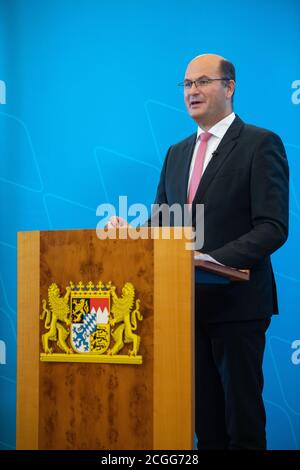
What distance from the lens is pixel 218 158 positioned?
259 cm

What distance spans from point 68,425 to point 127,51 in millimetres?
2215

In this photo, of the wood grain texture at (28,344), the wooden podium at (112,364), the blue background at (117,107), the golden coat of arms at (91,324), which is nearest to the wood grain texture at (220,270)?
the wooden podium at (112,364)

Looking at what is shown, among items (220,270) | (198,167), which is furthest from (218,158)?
(220,270)

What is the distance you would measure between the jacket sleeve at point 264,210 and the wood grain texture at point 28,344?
0.61 m

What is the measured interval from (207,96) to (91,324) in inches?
44.5

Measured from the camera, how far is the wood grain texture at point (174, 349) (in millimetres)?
1895

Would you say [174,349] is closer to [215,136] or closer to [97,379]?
[97,379]

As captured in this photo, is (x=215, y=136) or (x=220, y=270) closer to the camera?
(x=220, y=270)

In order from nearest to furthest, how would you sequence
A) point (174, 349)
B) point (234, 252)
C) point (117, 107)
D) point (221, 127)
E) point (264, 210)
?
point (174, 349) → point (234, 252) → point (264, 210) → point (221, 127) → point (117, 107)

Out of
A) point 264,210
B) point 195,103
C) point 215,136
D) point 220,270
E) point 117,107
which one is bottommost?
point 220,270

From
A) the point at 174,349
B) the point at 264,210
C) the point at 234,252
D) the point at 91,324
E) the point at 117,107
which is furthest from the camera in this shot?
the point at 117,107

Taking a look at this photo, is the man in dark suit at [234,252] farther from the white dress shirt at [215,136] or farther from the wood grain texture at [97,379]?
the wood grain texture at [97,379]

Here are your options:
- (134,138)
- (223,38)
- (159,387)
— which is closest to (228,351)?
(159,387)

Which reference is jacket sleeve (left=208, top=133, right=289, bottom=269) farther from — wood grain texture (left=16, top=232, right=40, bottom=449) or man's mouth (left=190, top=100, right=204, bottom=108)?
wood grain texture (left=16, top=232, right=40, bottom=449)
